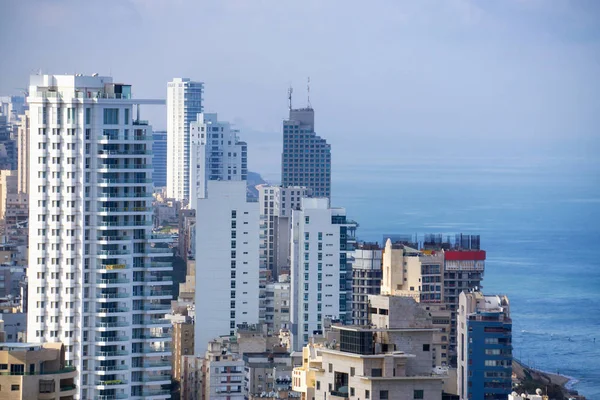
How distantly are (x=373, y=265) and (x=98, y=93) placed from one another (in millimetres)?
14978

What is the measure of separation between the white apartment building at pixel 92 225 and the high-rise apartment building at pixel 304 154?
37.9 metres

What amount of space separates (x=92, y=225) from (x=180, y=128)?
5671 cm

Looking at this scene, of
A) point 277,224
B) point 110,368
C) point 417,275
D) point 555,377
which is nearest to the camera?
point 110,368

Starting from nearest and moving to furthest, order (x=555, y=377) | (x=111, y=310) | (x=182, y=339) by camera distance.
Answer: (x=111, y=310) < (x=182, y=339) < (x=555, y=377)

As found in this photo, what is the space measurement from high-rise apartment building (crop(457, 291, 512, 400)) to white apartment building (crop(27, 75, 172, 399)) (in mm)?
4974

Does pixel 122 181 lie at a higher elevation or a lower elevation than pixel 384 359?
higher

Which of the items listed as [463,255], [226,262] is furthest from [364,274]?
[226,262]

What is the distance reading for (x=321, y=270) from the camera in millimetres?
34000

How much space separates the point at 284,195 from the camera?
50.6 metres

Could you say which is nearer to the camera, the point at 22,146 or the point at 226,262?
the point at 226,262

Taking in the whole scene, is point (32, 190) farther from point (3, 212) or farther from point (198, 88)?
point (198, 88)

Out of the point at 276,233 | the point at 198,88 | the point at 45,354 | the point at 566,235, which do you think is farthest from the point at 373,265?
the point at 198,88

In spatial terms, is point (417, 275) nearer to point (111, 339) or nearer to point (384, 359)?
point (111, 339)

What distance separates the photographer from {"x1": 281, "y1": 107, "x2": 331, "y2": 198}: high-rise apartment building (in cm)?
6091
